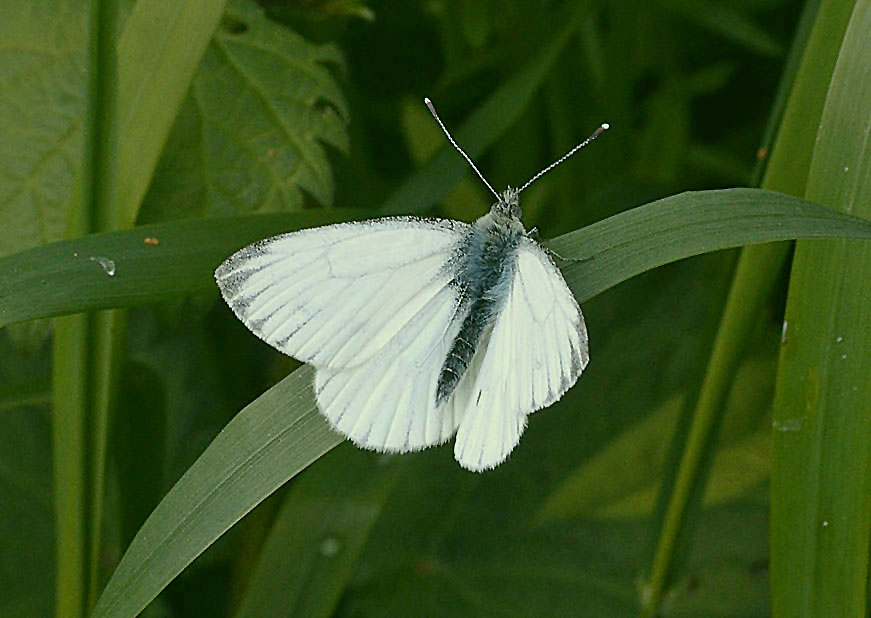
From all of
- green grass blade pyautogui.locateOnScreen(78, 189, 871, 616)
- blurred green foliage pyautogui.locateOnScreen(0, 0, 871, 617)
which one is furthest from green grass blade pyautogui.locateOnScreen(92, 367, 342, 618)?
blurred green foliage pyautogui.locateOnScreen(0, 0, 871, 617)

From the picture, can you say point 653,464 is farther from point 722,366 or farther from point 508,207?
point 508,207

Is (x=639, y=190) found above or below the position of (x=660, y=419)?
above

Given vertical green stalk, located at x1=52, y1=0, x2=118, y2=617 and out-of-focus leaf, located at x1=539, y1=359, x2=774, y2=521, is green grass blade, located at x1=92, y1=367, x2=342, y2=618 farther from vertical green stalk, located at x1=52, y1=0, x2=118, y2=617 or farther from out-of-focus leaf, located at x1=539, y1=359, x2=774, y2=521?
out-of-focus leaf, located at x1=539, y1=359, x2=774, y2=521

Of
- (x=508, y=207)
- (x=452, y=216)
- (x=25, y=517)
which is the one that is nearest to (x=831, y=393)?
(x=508, y=207)

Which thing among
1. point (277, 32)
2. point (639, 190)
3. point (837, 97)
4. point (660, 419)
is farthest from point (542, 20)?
point (837, 97)

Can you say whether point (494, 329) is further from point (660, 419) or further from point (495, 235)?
point (660, 419)
